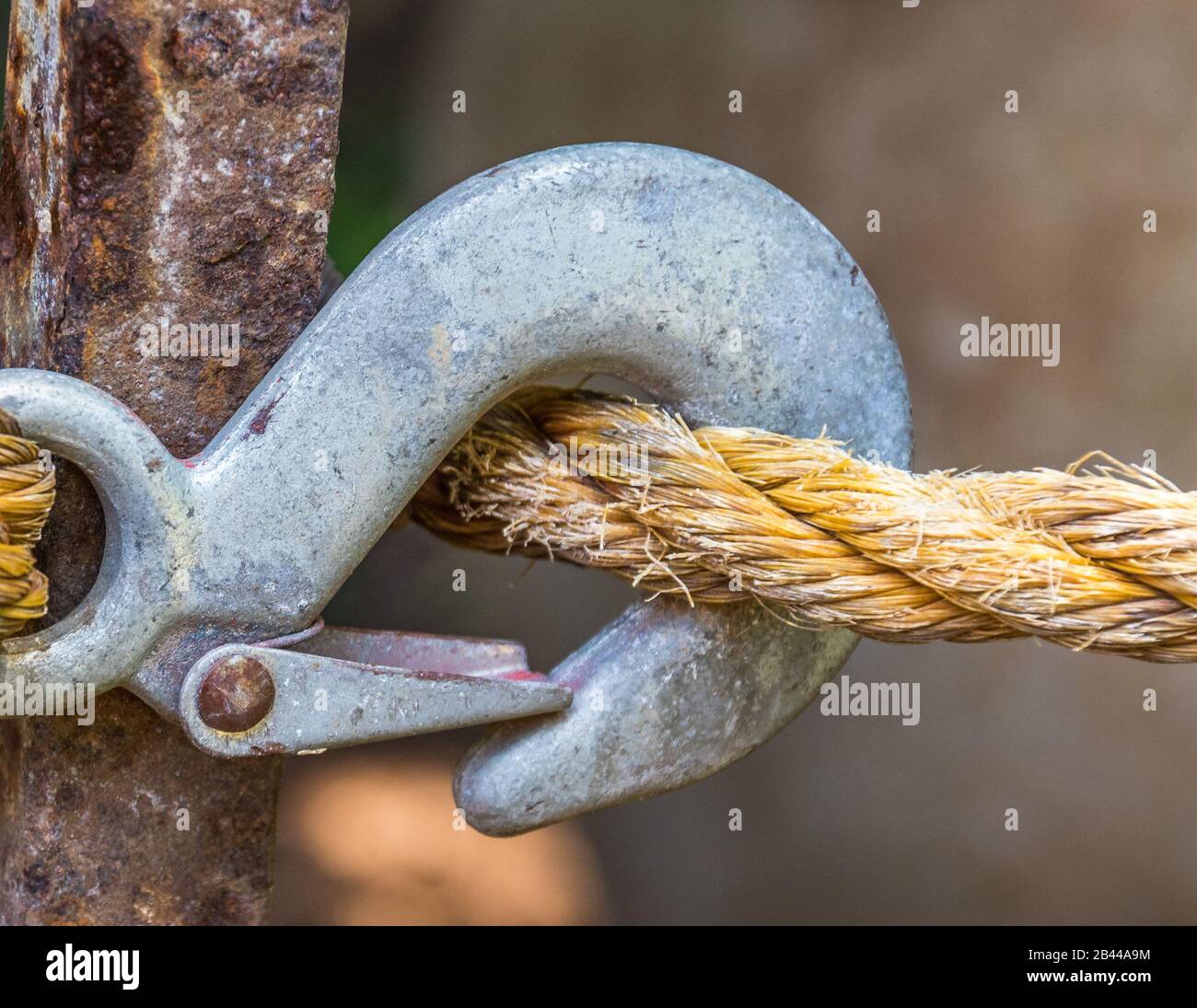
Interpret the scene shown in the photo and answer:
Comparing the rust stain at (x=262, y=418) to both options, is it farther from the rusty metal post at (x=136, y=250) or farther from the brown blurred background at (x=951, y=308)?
the brown blurred background at (x=951, y=308)

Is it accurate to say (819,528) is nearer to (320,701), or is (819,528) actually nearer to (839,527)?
(839,527)

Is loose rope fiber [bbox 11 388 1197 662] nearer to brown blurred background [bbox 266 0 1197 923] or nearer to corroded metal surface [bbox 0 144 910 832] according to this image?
corroded metal surface [bbox 0 144 910 832]

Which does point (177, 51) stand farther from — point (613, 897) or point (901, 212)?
point (613, 897)

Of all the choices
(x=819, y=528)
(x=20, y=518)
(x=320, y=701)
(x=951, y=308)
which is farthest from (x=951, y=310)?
(x=20, y=518)

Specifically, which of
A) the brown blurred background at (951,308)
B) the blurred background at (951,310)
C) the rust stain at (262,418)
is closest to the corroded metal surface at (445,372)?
the rust stain at (262,418)

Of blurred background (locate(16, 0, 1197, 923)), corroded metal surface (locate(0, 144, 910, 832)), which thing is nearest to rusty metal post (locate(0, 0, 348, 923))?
corroded metal surface (locate(0, 144, 910, 832))
